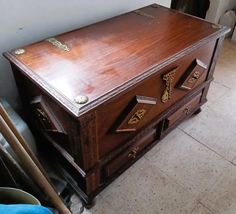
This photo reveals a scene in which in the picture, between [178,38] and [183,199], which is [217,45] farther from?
[183,199]

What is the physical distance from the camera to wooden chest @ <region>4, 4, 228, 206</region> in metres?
0.89

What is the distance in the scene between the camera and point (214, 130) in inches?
64.1

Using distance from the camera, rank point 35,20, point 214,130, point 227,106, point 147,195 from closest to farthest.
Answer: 1. point 35,20
2. point 147,195
3. point 214,130
4. point 227,106

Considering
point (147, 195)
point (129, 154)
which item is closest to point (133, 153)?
point (129, 154)

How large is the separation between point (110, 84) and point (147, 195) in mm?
663

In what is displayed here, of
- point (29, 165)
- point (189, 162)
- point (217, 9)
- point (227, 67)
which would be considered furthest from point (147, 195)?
point (217, 9)

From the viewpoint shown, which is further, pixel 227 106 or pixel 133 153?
pixel 227 106

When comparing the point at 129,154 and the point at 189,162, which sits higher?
the point at 129,154

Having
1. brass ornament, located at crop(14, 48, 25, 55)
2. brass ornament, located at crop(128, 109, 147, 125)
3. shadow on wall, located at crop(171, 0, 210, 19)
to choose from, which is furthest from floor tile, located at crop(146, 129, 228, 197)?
shadow on wall, located at crop(171, 0, 210, 19)

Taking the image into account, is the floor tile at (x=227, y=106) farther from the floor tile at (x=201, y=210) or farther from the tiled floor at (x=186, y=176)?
the floor tile at (x=201, y=210)

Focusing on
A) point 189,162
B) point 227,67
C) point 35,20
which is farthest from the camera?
point 227,67

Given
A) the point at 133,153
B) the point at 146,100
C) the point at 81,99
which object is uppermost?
the point at 81,99

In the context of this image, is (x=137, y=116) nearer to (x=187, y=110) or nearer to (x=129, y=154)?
(x=129, y=154)

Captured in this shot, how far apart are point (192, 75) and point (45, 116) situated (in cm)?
75
